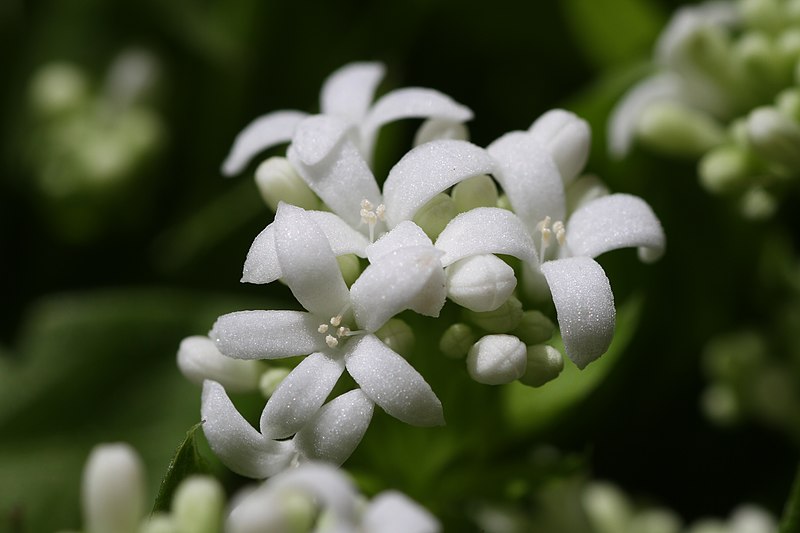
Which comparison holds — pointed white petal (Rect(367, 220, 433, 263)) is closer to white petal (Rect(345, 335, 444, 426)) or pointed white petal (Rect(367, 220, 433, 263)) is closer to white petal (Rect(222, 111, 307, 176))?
white petal (Rect(345, 335, 444, 426))

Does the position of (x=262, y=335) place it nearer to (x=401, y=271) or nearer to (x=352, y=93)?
(x=401, y=271)

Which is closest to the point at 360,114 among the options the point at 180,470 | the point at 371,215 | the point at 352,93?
the point at 352,93

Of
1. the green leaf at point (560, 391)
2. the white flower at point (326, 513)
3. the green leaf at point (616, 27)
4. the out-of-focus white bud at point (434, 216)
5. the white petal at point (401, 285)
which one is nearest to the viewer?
the white flower at point (326, 513)

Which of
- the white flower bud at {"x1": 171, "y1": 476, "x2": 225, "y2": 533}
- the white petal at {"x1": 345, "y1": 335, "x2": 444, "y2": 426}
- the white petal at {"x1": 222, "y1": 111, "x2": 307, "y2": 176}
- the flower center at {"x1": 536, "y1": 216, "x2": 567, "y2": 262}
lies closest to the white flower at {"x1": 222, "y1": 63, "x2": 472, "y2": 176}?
the white petal at {"x1": 222, "y1": 111, "x2": 307, "y2": 176}

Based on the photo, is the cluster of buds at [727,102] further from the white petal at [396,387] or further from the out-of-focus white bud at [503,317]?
the white petal at [396,387]

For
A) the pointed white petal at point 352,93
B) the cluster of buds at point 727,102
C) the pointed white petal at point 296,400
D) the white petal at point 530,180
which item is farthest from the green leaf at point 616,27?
the pointed white petal at point 296,400

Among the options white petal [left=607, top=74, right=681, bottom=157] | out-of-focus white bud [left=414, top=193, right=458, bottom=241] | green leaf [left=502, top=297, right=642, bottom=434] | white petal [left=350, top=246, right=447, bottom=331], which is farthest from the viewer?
white petal [left=607, top=74, right=681, bottom=157]
